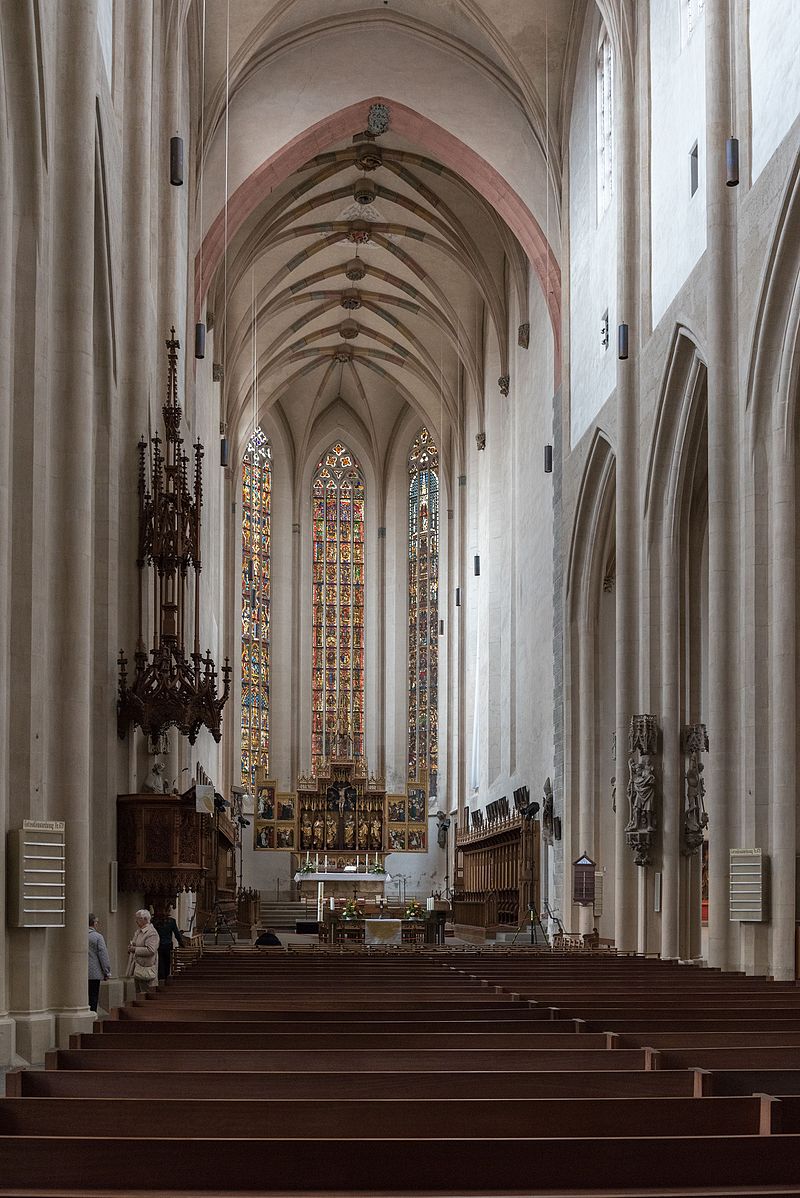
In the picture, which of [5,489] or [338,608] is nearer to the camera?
[5,489]

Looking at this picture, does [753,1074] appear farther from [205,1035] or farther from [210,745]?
[210,745]

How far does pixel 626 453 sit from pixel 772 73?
6.60m

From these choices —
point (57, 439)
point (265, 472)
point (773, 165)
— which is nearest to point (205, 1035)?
point (57, 439)

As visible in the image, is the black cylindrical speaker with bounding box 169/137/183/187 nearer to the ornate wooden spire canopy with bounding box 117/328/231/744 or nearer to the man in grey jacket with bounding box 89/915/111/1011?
the ornate wooden spire canopy with bounding box 117/328/231/744

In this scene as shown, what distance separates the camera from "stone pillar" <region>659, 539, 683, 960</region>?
18250mm

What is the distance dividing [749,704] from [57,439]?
7418 mm

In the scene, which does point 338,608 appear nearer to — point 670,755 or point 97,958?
point 670,755

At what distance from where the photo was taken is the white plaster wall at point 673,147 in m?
17.6

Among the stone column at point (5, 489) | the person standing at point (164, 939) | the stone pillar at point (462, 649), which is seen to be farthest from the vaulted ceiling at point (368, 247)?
the stone column at point (5, 489)

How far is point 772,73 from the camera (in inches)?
586

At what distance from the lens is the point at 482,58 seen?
26.7 metres

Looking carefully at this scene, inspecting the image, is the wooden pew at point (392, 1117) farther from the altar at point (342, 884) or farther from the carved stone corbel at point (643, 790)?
the altar at point (342, 884)

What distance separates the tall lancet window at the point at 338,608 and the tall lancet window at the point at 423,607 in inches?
65.9

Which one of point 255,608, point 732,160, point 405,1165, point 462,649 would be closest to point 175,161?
point 732,160
